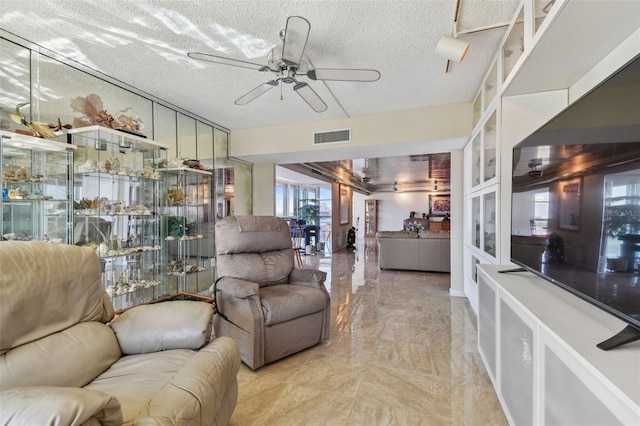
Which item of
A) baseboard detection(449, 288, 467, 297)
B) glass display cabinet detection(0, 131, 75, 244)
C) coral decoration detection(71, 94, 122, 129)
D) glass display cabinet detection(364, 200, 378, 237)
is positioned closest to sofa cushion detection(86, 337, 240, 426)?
glass display cabinet detection(0, 131, 75, 244)

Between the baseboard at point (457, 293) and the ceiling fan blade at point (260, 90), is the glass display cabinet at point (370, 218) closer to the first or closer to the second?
the baseboard at point (457, 293)

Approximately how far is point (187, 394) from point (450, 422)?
1.46m

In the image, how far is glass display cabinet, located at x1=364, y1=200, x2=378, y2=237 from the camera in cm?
1317

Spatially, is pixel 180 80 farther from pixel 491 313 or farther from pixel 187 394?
pixel 491 313

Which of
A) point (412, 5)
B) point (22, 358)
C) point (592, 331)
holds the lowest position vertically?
point (22, 358)

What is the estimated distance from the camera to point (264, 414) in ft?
5.64

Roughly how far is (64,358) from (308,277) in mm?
1906

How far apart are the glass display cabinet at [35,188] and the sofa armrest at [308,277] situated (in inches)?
80.9

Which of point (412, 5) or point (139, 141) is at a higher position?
point (412, 5)

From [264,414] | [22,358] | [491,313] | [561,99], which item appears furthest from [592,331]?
[22,358]

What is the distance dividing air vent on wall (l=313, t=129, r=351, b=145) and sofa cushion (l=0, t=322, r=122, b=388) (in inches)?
133

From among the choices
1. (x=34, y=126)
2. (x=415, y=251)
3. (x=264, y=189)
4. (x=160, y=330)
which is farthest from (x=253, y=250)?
(x=415, y=251)

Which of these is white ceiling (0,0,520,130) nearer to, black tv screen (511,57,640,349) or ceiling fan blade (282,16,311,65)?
ceiling fan blade (282,16,311,65)

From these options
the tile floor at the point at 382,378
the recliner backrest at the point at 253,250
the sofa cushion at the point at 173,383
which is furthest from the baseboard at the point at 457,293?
the sofa cushion at the point at 173,383
